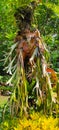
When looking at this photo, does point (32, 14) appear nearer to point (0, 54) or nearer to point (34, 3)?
point (34, 3)

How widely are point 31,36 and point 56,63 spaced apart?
7.76m

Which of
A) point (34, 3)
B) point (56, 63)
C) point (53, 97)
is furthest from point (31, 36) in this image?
point (56, 63)

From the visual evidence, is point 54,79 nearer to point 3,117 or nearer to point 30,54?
point 30,54

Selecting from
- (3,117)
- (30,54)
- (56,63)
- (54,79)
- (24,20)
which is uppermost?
(24,20)

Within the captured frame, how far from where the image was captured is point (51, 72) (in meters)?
5.10

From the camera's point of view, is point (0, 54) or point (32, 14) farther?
point (0, 54)

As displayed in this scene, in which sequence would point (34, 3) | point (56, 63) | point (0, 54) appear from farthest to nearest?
point (56, 63) → point (0, 54) → point (34, 3)

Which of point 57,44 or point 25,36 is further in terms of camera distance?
point 57,44

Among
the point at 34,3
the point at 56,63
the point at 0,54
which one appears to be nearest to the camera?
the point at 34,3

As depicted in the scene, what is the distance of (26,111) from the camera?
4941 mm

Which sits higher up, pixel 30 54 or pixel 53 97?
pixel 30 54

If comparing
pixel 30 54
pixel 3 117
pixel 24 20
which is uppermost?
pixel 24 20

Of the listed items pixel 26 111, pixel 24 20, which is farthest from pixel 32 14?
pixel 26 111

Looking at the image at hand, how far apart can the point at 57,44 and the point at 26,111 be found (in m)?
7.23
